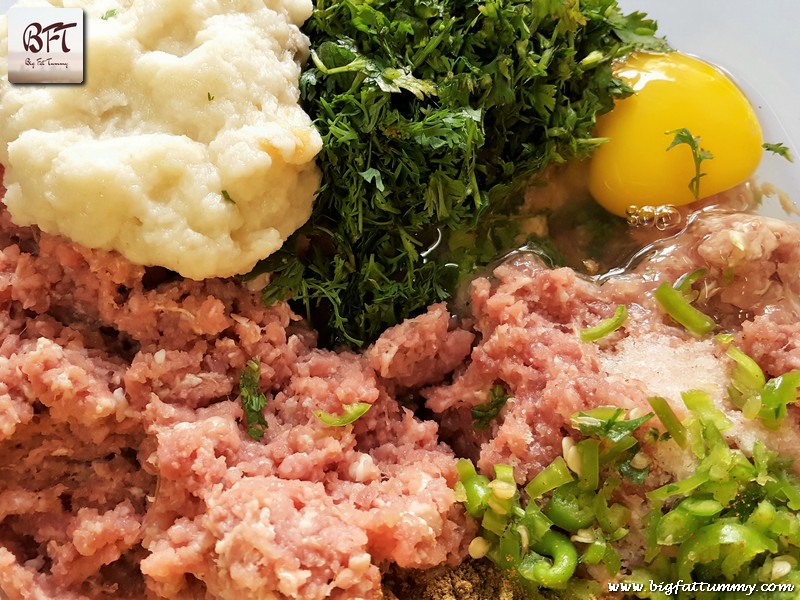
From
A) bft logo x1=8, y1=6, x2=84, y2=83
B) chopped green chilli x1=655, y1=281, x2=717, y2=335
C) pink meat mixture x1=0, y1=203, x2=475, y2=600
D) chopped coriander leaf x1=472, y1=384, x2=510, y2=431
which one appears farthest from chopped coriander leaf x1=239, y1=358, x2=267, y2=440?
chopped green chilli x1=655, y1=281, x2=717, y2=335

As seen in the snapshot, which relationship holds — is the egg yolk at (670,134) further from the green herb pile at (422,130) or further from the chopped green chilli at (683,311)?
the chopped green chilli at (683,311)

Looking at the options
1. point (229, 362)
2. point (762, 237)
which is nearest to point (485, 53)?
point (762, 237)

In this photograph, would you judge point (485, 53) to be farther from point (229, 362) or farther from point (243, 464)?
point (243, 464)

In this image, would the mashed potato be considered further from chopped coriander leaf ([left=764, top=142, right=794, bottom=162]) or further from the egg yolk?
chopped coriander leaf ([left=764, top=142, right=794, bottom=162])

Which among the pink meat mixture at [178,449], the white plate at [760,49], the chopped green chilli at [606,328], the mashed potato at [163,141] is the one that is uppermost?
the white plate at [760,49]

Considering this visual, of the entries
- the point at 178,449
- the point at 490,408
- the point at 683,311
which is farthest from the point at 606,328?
the point at 178,449

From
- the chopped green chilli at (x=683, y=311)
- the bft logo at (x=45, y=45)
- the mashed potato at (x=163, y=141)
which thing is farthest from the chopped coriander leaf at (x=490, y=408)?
the bft logo at (x=45, y=45)
